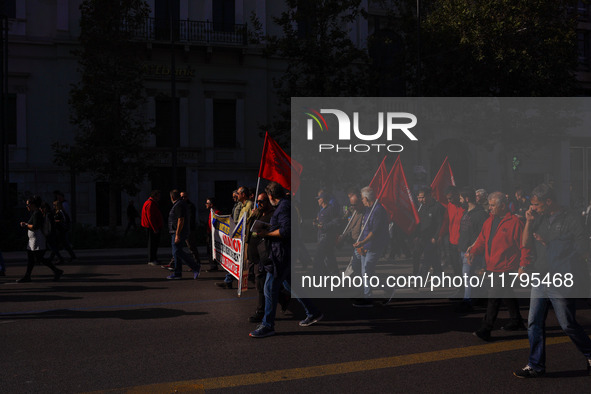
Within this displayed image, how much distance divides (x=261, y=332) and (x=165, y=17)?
2426 cm

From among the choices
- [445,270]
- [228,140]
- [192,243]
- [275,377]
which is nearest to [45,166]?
[228,140]

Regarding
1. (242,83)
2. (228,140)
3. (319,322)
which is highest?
(242,83)

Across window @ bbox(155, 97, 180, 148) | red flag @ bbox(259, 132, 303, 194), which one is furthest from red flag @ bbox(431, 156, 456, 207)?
window @ bbox(155, 97, 180, 148)

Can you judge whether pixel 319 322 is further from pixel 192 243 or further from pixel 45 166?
pixel 45 166

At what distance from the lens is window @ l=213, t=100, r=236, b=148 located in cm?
2934

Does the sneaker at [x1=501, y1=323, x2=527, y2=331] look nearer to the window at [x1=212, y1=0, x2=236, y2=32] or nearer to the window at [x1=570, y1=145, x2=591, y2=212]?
the window at [x1=212, y1=0, x2=236, y2=32]

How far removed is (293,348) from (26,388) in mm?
2609

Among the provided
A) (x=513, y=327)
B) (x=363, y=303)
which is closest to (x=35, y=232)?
(x=363, y=303)

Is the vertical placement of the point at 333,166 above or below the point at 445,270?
above

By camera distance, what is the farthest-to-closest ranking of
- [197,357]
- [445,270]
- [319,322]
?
1. [445,270]
2. [319,322]
3. [197,357]

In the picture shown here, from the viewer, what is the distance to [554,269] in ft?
17.6

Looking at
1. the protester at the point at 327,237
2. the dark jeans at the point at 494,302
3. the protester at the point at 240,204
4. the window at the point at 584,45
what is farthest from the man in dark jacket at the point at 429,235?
the window at the point at 584,45

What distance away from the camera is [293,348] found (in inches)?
251

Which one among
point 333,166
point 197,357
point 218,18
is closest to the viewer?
point 197,357
